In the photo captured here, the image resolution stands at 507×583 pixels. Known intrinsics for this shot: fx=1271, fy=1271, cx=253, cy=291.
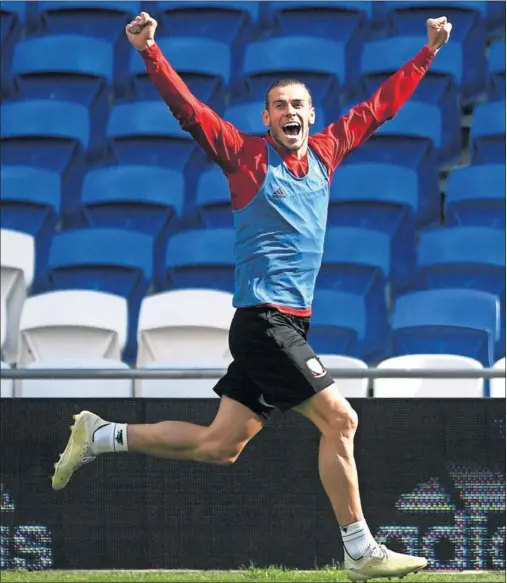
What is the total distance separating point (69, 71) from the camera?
9.84 metres

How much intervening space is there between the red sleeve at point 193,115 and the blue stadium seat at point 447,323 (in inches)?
139

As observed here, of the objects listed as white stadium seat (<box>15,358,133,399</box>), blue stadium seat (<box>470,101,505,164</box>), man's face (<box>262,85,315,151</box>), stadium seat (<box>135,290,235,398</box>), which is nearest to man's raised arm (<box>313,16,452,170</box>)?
man's face (<box>262,85,315,151</box>)

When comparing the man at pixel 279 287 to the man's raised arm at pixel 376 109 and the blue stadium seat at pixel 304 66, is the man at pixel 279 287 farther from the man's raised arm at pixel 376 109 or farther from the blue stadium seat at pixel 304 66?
the blue stadium seat at pixel 304 66

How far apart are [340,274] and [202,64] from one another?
226 cm

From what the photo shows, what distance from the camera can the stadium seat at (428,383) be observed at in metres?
6.76

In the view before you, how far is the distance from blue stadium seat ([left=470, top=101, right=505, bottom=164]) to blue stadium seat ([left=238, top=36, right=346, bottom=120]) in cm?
108

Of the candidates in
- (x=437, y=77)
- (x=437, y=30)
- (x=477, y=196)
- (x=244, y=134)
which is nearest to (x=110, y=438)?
(x=244, y=134)

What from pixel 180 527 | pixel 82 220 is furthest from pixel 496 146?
pixel 180 527

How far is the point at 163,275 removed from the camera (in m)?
8.74

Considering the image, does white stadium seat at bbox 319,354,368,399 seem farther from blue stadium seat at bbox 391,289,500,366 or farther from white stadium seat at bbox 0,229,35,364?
white stadium seat at bbox 0,229,35,364

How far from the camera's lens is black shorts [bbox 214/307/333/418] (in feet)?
14.7

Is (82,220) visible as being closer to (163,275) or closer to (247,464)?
(163,275)

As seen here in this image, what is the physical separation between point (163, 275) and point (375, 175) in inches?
63.1

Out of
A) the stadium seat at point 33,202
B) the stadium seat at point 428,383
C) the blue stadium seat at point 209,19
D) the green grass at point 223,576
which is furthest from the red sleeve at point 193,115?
the blue stadium seat at point 209,19
